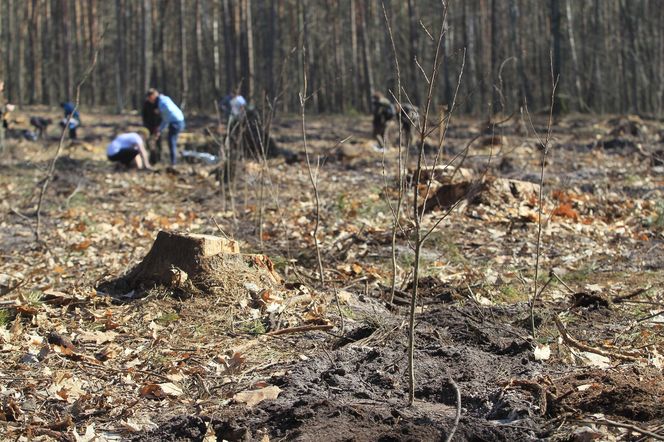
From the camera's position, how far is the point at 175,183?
13508 millimetres

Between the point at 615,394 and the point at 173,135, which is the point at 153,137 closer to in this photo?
the point at 173,135

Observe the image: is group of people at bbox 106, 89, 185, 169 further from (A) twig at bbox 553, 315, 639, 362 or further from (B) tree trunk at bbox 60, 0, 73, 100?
(B) tree trunk at bbox 60, 0, 73, 100

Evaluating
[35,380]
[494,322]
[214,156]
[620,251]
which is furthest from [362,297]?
[214,156]

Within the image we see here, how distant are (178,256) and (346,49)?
1338 inches

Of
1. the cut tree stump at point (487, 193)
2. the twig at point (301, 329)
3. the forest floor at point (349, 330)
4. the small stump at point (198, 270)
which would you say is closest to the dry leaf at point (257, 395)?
the forest floor at point (349, 330)

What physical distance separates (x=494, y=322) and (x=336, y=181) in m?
8.15

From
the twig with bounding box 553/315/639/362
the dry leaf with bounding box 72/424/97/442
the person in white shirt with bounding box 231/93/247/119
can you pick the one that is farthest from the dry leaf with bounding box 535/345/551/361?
the person in white shirt with bounding box 231/93/247/119

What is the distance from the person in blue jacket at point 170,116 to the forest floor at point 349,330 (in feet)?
15.0

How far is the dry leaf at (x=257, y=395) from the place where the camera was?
420 cm

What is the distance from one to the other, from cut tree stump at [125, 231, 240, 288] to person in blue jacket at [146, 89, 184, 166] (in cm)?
924

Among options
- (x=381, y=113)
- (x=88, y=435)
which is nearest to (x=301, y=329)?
(x=88, y=435)

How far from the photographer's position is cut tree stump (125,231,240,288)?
20.0 feet

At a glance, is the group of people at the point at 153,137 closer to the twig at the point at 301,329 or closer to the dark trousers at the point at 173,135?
the dark trousers at the point at 173,135

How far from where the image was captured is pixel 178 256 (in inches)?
243
